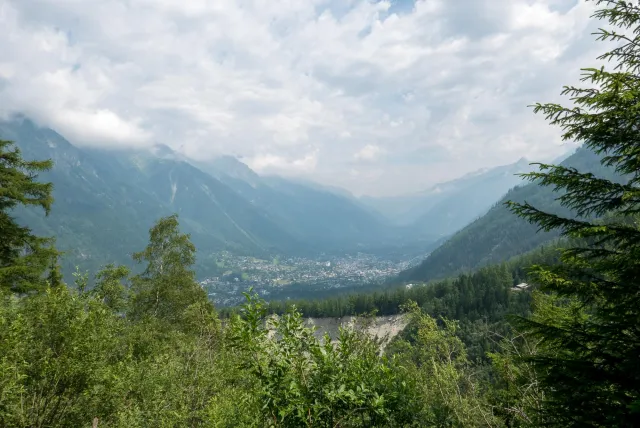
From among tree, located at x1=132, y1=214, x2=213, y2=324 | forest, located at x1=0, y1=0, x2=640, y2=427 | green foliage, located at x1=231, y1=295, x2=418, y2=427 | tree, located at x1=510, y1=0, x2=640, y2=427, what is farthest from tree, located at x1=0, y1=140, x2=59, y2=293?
tree, located at x1=510, y1=0, x2=640, y2=427

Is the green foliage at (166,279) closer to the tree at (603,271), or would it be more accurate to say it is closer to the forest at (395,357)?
the forest at (395,357)

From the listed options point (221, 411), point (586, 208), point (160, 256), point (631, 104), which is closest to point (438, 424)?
point (586, 208)

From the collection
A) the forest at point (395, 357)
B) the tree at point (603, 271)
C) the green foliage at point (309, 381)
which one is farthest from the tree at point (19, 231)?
the tree at point (603, 271)

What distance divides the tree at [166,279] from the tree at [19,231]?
1111 cm

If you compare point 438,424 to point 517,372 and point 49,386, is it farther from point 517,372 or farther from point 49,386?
point 49,386

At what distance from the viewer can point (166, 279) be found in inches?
1251

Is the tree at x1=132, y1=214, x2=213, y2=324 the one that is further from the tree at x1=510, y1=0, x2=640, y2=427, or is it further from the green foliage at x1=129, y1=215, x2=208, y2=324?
the tree at x1=510, y1=0, x2=640, y2=427

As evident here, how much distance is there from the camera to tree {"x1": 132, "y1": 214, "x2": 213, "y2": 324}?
31.3 metres

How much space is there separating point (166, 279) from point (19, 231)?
13.3 m

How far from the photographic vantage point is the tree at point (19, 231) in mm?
18516

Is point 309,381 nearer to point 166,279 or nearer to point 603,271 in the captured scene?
point 603,271

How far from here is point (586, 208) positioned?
8219 millimetres

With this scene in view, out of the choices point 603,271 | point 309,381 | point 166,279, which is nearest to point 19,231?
point 166,279

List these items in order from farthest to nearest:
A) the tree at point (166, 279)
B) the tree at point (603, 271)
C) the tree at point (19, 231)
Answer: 1. the tree at point (166, 279)
2. the tree at point (19, 231)
3. the tree at point (603, 271)
